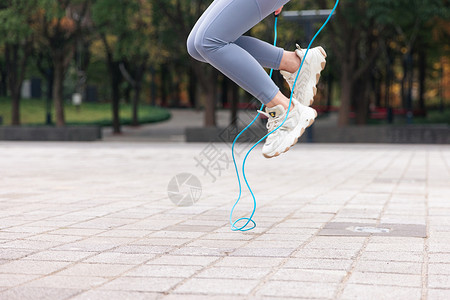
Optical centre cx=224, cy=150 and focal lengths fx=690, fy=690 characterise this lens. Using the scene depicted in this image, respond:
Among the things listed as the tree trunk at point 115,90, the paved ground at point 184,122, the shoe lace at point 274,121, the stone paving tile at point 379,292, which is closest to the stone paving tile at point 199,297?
the stone paving tile at point 379,292

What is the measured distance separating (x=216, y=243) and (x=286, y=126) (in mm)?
886

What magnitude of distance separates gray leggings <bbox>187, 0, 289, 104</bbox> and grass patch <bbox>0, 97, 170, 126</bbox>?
3066cm

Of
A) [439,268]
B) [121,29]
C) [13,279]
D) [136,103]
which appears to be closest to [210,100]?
[121,29]

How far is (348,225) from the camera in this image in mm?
5301

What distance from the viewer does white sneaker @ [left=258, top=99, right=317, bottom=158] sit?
4.12 m

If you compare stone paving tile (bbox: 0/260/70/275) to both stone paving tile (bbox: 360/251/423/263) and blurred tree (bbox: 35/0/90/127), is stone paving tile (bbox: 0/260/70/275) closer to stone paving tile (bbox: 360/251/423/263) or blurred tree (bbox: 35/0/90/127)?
stone paving tile (bbox: 360/251/423/263)

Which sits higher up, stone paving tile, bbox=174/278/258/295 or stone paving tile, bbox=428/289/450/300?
stone paving tile, bbox=174/278/258/295

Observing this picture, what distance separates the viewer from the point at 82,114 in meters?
39.2

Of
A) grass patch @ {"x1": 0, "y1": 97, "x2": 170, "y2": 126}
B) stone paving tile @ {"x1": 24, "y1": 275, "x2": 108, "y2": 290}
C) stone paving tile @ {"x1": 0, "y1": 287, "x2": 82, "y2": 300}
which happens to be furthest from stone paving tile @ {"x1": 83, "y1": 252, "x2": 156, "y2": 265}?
grass patch @ {"x1": 0, "y1": 97, "x2": 170, "y2": 126}

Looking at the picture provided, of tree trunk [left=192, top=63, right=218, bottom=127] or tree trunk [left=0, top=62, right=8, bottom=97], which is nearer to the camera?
tree trunk [left=192, top=63, right=218, bottom=127]

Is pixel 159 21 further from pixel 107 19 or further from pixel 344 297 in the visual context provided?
pixel 344 297

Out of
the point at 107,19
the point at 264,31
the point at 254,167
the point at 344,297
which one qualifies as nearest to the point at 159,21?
the point at 107,19

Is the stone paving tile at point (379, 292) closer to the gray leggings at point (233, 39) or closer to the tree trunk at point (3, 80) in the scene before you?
the gray leggings at point (233, 39)

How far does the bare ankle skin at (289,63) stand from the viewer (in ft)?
14.5
